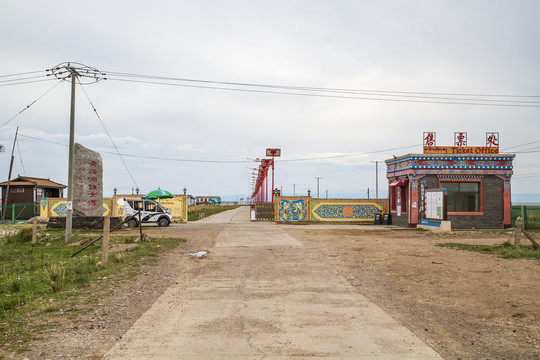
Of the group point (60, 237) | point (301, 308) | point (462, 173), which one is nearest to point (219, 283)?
point (301, 308)

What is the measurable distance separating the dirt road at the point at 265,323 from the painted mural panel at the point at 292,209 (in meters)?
24.1

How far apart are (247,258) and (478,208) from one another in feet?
73.8

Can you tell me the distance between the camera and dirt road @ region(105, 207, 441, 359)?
4.84m

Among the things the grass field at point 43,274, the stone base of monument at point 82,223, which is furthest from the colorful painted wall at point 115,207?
the grass field at point 43,274

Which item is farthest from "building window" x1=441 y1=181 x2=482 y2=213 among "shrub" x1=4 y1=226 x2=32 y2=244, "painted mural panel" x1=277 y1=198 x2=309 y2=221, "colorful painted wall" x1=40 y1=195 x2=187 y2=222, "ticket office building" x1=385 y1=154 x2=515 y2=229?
"shrub" x1=4 y1=226 x2=32 y2=244

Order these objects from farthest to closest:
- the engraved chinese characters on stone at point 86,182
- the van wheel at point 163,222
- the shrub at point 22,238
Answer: the van wheel at point 163,222
the shrub at point 22,238
the engraved chinese characters on stone at point 86,182

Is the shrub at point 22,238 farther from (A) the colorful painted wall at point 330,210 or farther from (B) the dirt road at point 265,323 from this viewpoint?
(A) the colorful painted wall at point 330,210

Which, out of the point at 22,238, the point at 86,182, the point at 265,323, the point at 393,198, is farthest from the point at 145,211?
the point at 265,323

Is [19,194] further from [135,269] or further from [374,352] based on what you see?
[374,352]

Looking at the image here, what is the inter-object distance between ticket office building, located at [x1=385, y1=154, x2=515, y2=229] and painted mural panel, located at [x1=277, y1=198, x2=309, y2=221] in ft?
27.7

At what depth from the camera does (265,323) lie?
598 centimetres

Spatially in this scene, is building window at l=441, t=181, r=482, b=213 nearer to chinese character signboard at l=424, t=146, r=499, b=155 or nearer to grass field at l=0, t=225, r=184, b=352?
chinese character signboard at l=424, t=146, r=499, b=155

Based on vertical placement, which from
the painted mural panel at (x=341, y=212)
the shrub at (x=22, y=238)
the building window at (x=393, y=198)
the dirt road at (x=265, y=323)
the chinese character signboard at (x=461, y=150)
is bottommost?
the shrub at (x=22, y=238)

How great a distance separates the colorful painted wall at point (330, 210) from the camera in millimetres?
34250
